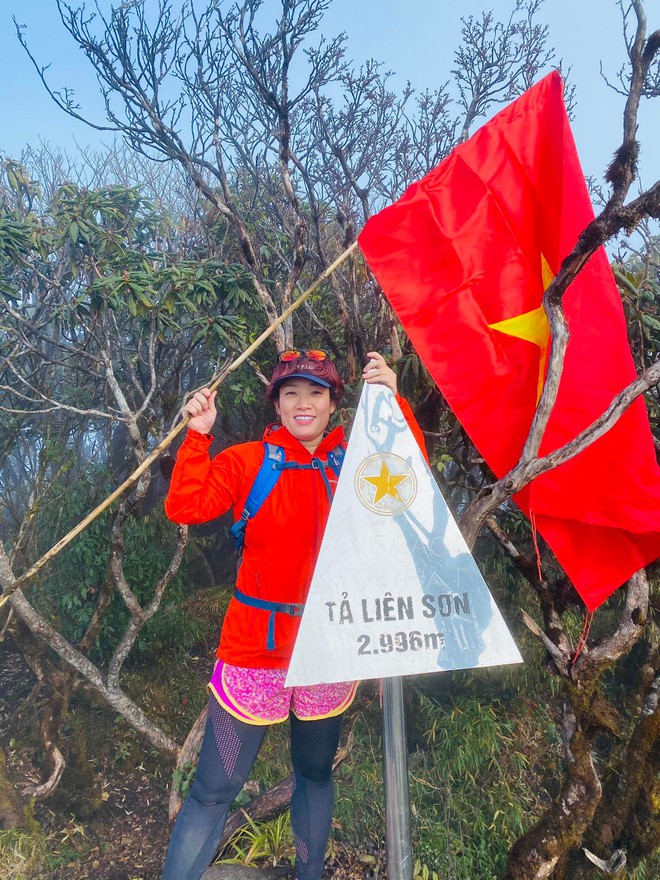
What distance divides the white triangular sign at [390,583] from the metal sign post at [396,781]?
29 cm

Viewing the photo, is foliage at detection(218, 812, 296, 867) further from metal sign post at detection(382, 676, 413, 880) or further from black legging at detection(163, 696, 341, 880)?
metal sign post at detection(382, 676, 413, 880)

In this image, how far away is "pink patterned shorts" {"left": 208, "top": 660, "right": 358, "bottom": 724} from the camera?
2.26m

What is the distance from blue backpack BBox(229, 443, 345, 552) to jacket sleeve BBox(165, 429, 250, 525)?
7cm

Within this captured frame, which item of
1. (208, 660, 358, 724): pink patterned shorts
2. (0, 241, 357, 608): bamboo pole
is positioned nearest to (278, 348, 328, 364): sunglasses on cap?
(0, 241, 357, 608): bamboo pole

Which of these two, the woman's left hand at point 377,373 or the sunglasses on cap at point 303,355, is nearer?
the woman's left hand at point 377,373

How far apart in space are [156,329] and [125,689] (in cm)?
283

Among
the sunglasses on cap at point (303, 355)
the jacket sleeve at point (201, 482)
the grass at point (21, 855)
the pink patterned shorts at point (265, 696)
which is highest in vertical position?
the sunglasses on cap at point (303, 355)

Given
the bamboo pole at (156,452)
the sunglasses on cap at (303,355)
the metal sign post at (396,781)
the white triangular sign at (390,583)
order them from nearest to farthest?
the white triangular sign at (390,583) → the bamboo pole at (156,452) → the metal sign post at (396,781) → the sunglasses on cap at (303,355)

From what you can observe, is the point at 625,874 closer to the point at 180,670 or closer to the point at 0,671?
the point at 180,670

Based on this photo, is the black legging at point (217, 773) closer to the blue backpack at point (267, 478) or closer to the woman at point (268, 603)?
the woman at point (268, 603)

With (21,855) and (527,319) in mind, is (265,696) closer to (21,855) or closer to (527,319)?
(527,319)

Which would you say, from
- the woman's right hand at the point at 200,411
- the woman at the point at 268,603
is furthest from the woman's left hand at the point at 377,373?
the woman's right hand at the point at 200,411

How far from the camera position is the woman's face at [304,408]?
229 cm

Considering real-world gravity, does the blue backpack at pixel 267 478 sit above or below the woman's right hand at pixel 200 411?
below
